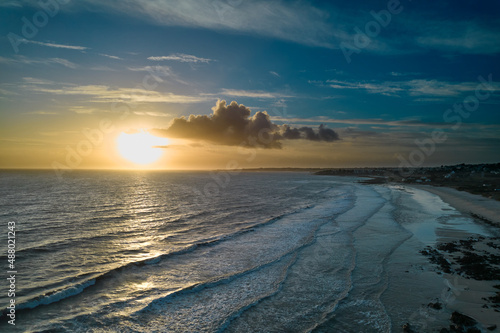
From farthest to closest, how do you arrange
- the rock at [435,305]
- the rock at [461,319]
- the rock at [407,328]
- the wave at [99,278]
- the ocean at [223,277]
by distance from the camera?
the wave at [99,278] < the rock at [435,305] < the ocean at [223,277] < the rock at [461,319] < the rock at [407,328]

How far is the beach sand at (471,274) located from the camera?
423 inches

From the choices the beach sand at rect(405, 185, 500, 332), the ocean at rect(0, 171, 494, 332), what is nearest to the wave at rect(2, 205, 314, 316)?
the ocean at rect(0, 171, 494, 332)

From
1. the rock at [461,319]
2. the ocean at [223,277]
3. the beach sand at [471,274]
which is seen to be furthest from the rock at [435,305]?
the rock at [461,319]

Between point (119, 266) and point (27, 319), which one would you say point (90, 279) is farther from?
point (27, 319)

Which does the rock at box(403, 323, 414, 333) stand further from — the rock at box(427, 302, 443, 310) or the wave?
the wave

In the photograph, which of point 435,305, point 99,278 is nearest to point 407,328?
point 435,305

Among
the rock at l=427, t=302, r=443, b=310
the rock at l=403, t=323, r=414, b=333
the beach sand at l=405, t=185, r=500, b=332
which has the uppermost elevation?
the beach sand at l=405, t=185, r=500, b=332

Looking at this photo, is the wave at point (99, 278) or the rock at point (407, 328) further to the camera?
the wave at point (99, 278)

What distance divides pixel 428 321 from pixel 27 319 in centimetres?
1522

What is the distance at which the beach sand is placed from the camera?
10.7 m

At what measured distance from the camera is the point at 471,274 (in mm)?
14438

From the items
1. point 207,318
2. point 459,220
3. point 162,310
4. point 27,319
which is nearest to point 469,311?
point 207,318

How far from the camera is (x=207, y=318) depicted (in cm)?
1095

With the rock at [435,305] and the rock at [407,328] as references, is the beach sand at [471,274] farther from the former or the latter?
the rock at [407,328]
